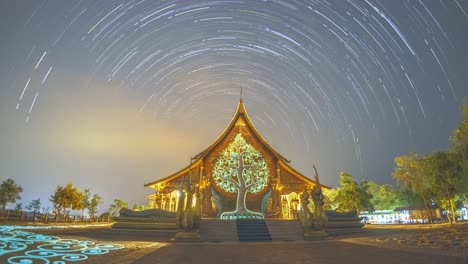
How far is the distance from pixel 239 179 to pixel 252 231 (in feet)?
24.9

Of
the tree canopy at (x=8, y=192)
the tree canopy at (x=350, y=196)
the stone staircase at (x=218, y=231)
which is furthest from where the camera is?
the tree canopy at (x=8, y=192)

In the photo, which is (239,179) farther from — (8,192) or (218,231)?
(8,192)

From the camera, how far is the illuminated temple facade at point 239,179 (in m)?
20.3

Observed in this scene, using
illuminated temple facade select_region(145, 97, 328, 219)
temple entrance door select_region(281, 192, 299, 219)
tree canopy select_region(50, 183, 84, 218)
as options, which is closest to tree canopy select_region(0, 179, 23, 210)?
tree canopy select_region(50, 183, 84, 218)

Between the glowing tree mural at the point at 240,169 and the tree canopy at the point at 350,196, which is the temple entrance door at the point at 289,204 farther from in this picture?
the tree canopy at the point at 350,196

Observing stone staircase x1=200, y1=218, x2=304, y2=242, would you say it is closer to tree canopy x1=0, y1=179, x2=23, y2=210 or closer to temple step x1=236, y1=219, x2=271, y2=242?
temple step x1=236, y1=219, x2=271, y2=242

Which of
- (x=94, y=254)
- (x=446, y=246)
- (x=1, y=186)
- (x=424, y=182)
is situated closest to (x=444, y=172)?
(x=424, y=182)

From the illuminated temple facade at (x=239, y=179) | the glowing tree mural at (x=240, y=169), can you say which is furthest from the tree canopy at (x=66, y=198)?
the glowing tree mural at (x=240, y=169)

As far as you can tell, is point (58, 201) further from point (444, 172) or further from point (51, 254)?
point (444, 172)

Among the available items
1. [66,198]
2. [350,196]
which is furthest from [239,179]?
[66,198]

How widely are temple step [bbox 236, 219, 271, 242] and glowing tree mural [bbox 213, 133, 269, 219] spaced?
20.8 feet

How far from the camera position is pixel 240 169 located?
1984cm

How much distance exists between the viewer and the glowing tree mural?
66.1 feet

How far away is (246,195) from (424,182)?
19175 millimetres
